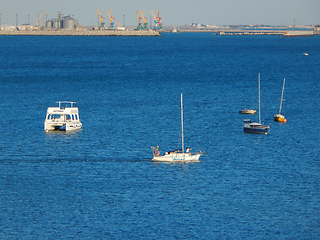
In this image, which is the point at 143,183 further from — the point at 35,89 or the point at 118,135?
the point at 35,89

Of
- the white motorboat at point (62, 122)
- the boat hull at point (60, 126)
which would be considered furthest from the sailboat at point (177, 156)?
the white motorboat at point (62, 122)

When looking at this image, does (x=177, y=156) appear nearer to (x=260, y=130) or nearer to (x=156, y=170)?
(x=156, y=170)

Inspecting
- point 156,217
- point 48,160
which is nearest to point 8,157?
point 48,160

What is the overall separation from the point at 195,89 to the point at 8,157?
6699cm

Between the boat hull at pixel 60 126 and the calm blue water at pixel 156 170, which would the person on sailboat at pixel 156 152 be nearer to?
the calm blue water at pixel 156 170

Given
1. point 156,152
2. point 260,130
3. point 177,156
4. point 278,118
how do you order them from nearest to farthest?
point 177,156 → point 156,152 → point 260,130 → point 278,118

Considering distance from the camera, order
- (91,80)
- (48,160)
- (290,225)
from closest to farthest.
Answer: (290,225) → (48,160) → (91,80)

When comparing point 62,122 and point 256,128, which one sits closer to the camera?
point 256,128

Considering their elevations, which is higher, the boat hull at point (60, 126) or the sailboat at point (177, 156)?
the boat hull at point (60, 126)

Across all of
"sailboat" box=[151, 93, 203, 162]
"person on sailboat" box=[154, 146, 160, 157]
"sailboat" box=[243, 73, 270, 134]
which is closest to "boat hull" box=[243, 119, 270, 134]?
"sailboat" box=[243, 73, 270, 134]

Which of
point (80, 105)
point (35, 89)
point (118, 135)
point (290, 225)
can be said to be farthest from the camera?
point (35, 89)

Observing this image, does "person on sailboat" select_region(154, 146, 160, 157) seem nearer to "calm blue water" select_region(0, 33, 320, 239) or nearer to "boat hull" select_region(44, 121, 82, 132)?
"calm blue water" select_region(0, 33, 320, 239)

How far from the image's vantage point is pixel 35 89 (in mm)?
124750

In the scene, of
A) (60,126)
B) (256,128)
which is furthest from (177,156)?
(60,126)
